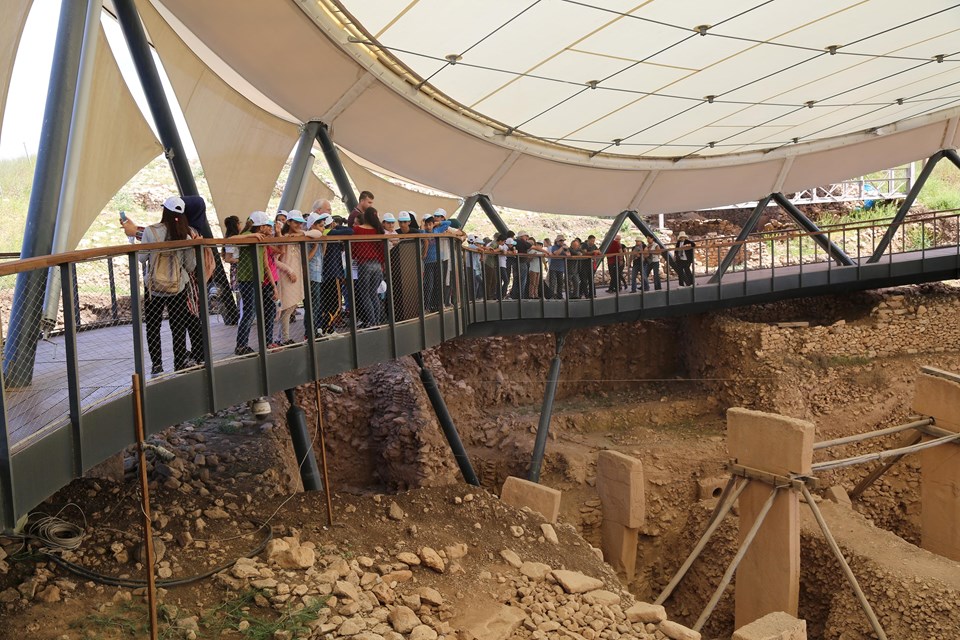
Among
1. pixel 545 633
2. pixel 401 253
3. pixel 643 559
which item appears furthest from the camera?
pixel 643 559

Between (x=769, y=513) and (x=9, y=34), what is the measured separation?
36.6 feet

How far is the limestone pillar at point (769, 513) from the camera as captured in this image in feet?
36.4

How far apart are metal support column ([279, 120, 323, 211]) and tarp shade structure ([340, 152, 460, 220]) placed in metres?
4.00

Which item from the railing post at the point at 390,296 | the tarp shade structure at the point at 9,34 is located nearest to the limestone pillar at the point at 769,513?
the railing post at the point at 390,296

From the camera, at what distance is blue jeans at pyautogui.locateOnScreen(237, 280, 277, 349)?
23.3ft

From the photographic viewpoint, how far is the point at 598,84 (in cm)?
1477

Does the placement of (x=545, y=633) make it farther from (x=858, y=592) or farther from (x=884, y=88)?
(x=884, y=88)

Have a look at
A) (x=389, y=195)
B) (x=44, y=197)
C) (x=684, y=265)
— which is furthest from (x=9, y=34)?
(x=684, y=265)

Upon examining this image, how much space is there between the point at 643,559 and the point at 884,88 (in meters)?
11.4

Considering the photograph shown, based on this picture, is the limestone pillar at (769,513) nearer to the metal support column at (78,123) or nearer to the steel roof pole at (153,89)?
the steel roof pole at (153,89)

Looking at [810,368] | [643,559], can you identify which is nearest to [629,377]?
[810,368]

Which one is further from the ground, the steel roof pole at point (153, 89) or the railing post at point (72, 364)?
the steel roof pole at point (153, 89)

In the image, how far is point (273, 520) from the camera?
26.3 feet

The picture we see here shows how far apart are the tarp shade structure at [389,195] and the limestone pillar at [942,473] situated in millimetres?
11940
